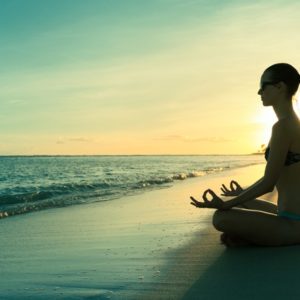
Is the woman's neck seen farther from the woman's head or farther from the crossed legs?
the crossed legs

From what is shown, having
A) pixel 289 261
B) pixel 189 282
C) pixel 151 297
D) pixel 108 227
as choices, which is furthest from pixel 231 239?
pixel 108 227

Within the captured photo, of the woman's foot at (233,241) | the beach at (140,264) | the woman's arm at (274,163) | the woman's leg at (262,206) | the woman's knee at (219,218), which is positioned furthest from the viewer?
the woman's leg at (262,206)

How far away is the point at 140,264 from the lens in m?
4.71

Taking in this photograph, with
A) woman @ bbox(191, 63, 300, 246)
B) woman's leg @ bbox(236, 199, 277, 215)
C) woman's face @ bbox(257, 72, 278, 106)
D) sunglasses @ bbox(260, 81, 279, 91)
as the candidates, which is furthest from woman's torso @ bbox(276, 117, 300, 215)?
woman's leg @ bbox(236, 199, 277, 215)

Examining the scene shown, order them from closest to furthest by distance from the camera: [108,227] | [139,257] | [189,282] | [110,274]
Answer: [189,282] < [110,274] < [139,257] < [108,227]

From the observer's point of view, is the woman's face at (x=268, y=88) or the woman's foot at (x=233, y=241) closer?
the woman's face at (x=268, y=88)

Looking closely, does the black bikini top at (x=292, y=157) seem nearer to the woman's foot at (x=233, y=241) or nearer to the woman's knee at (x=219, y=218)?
the woman's knee at (x=219, y=218)

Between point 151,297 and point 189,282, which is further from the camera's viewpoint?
point 189,282

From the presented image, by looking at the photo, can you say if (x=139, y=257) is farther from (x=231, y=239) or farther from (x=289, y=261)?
(x=289, y=261)

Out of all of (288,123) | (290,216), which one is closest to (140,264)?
(290,216)

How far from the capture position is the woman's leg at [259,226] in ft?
15.9

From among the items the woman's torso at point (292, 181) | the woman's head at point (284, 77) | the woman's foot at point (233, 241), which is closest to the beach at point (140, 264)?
the woman's foot at point (233, 241)

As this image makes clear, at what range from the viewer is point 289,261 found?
4.34m

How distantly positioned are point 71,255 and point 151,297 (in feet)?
6.73
